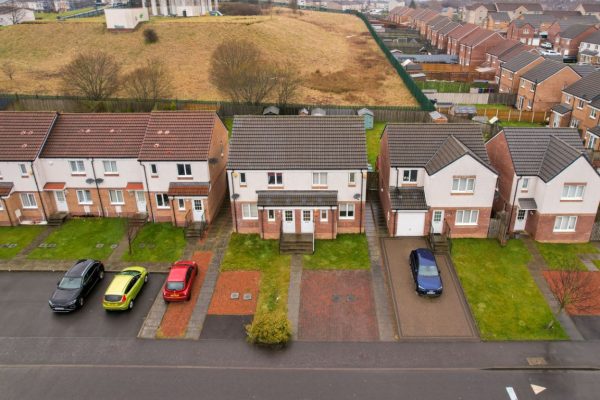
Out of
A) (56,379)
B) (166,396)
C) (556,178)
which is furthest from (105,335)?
(556,178)

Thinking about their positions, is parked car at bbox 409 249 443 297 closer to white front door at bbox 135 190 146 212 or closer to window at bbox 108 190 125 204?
white front door at bbox 135 190 146 212

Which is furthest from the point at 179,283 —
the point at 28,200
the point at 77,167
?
the point at 28,200

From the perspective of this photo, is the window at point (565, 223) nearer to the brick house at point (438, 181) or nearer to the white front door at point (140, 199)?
the brick house at point (438, 181)

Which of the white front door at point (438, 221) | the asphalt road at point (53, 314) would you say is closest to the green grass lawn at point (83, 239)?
the asphalt road at point (53, 314)

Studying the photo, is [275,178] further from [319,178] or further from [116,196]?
[116,196]

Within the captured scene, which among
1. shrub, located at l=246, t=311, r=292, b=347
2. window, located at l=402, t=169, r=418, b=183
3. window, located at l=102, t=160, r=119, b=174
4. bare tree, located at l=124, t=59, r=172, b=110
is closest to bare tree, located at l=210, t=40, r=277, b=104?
bare tree, located at l=124, t=59, r=172, b=110

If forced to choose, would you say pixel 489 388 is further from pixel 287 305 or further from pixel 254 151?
pixel 254 151
